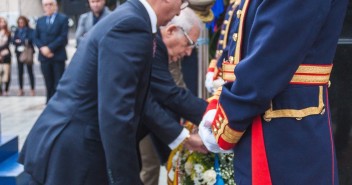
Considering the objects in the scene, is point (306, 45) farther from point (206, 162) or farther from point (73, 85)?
point (206, 162)

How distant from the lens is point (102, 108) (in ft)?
6.10

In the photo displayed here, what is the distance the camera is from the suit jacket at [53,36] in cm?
850

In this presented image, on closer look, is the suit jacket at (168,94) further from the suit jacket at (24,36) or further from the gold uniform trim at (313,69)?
the suit jacket at (24,36)

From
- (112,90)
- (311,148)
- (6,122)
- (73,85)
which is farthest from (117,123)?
(6,122)

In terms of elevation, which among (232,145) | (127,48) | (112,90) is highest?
(127,48)

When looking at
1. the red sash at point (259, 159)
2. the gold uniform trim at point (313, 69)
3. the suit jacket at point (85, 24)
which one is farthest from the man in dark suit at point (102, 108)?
the suit jacket at point (85, 24)

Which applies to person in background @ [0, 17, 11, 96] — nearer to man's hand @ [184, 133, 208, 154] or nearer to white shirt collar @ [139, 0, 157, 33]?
man's hand @ [184, 133, 208, 154]

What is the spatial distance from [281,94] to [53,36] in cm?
740

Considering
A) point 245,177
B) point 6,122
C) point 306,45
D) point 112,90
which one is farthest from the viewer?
point 6,122

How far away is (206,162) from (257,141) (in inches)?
44.6

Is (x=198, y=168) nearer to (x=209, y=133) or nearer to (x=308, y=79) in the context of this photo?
(x=209, y=133)

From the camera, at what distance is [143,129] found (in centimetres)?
268

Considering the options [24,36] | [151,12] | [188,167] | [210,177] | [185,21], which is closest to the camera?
[151,12]

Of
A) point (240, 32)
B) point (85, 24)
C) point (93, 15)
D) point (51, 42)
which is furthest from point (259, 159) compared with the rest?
point (51, 42)
